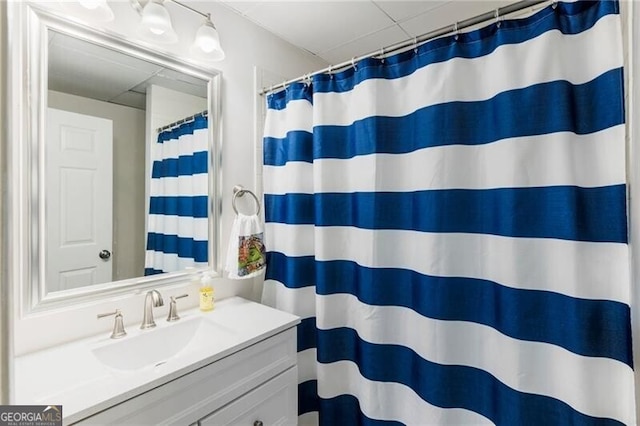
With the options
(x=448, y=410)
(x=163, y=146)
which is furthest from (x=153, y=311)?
(x=448, y=410)

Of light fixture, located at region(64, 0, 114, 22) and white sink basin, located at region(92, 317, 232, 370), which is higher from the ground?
light fixture, located at region(64, 0, 114, 22)

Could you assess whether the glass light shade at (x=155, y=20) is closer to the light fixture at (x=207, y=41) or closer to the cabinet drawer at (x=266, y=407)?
the light fixture at (x=207, y=41)

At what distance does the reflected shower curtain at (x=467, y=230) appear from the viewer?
78cm

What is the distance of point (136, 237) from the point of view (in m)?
1.18

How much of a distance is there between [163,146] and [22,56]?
1.59 feet

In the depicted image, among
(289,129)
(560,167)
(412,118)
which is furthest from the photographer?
(289,129)

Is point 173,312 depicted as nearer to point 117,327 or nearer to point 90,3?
point 117,327

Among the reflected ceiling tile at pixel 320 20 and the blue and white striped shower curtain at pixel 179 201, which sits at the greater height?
the reflected ceiling tile at pixel 320 20

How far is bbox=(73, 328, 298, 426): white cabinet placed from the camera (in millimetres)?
758

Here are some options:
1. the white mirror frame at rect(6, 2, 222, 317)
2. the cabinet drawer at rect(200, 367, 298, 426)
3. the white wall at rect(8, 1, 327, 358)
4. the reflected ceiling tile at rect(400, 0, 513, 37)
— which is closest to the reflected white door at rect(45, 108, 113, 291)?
the white mirror frame at rect(6, 2, 222, 317)

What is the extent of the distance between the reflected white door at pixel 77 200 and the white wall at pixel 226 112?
0.42 feet

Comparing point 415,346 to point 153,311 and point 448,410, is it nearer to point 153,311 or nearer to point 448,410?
point 448,410

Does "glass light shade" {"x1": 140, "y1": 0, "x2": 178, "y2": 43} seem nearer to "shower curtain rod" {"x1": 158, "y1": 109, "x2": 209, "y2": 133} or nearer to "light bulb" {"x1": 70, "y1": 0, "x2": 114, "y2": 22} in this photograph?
"light bulb" {"x1": 70, "y1": 0, "x2": 114, "y2": 22}

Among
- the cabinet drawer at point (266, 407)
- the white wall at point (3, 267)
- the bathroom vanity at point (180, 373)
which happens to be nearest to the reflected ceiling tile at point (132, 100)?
the bathroom vanity at point (180, 373)
